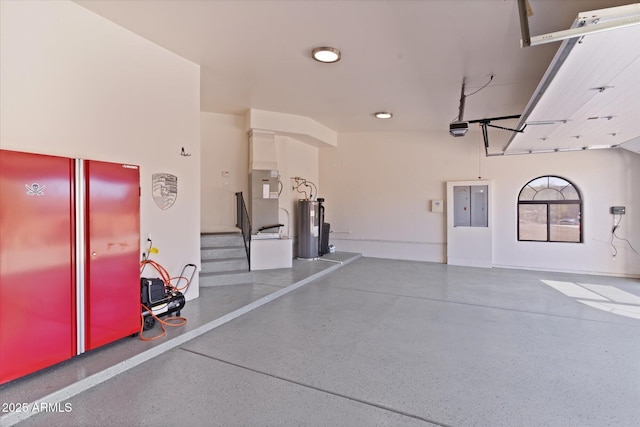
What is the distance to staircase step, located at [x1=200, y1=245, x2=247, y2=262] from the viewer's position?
529cm

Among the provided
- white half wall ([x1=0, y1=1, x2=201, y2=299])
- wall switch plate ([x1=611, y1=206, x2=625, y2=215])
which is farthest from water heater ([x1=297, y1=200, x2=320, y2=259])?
wall switch plate ([x1=611, y1=206, x2=625, y2=215])

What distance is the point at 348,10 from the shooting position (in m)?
2.93

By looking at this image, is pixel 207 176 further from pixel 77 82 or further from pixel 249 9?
pixel 249 9

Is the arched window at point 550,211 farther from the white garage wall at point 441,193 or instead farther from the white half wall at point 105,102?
the white half wall at point 105,102

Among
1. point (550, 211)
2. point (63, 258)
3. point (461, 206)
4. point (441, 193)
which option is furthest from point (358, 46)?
point (550, 211)

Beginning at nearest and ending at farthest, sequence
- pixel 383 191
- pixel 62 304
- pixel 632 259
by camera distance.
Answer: pixel 62 304, pixel 632 259, pixel 383 191

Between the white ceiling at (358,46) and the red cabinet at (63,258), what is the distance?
1.70 metres

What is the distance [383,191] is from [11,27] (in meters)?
7.24

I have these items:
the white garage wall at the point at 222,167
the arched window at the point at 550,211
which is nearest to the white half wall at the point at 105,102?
the white garage wall at the point at 222,167

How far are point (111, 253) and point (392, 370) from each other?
8.97ft

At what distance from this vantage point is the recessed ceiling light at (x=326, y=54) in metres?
3.64

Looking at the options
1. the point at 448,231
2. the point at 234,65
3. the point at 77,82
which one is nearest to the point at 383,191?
the point at 448,231

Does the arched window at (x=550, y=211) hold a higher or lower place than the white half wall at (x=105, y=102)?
lower

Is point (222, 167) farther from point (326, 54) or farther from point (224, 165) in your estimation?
point (326, 54)
